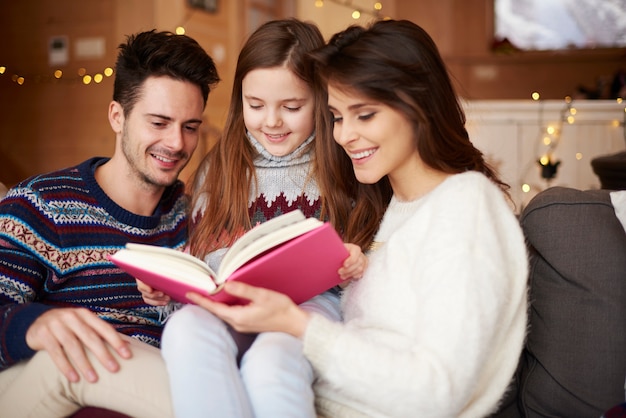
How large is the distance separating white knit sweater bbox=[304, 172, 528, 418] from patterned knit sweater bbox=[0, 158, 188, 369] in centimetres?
66

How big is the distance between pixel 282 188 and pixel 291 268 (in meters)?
0.67

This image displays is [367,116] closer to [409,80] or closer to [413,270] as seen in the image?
[409,80]

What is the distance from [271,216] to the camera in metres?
1.99

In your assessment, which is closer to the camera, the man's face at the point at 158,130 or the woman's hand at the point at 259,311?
the woman's hand at the point at 259,311

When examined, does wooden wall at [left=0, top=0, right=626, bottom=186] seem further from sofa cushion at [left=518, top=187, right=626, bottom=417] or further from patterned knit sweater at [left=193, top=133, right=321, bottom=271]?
sofa cushion at [left=518, top=187, right=626, bottom=417]

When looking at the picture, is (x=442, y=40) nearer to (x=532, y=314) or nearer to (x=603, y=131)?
(x=603, y=131)

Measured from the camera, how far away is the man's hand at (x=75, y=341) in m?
1.39

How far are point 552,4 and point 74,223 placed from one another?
502 centimetres

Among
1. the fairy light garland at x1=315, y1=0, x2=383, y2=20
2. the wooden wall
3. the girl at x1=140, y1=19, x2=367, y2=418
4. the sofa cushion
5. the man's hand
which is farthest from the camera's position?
the fairy light garland at x1=315, y1=0, x2=383, y2=20

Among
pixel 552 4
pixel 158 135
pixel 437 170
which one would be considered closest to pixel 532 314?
pixel 437 170

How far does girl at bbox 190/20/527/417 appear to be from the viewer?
1289 mm

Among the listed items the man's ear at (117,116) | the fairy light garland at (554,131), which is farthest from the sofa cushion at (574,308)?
the fairy light garland at (554,131)

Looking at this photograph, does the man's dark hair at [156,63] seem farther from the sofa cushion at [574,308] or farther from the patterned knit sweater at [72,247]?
the sofa cushion at [574,308]

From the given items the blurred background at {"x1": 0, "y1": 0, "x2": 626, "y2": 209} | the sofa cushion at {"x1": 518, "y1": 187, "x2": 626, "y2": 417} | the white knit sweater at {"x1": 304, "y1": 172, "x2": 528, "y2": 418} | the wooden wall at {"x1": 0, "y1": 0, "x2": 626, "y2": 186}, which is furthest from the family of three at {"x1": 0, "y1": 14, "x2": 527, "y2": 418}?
the wooden wall at {"x1": 0, "y1": 0, "x2": 626, "y2": 186}
